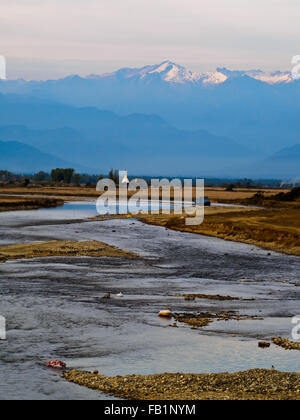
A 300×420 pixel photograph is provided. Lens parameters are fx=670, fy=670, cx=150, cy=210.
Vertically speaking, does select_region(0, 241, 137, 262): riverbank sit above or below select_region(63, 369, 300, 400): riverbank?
above

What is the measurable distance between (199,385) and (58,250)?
99.5ft

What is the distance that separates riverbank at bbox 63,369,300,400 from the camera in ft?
51.8

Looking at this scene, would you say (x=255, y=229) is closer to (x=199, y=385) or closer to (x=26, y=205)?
(x=199, y=385)

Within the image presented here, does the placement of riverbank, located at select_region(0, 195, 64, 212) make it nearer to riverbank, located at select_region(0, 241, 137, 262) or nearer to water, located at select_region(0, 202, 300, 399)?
riverbank, located at select_region(0, 241, 137, 262)

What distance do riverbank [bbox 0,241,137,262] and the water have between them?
1617 millimetres

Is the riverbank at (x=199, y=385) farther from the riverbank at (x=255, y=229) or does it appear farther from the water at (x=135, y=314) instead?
the riverbank at (x=255, y=229)

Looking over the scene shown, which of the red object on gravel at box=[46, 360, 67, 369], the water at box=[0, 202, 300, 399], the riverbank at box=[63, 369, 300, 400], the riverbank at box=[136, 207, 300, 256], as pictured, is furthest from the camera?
the riverbank at box=[136, 207, 300, 256]

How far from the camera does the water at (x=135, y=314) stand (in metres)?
18.8

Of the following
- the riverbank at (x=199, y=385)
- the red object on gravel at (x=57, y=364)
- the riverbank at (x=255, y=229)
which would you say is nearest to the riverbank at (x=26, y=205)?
the riverbank at (x=255, y=229)

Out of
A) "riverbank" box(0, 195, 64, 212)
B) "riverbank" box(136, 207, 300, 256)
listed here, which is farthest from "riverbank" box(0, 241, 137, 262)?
"riverbank" box(0, 195, 64, 212)

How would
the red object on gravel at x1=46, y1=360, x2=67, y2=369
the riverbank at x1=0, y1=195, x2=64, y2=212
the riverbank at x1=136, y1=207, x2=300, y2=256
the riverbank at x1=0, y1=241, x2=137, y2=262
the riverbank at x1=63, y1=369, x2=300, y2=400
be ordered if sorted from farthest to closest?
the riverbank at x1=0, y1=195, x2=64, y2=212 < the riverbank at x1=136, y1=207, x2=300, y2=256 < the riverbank at x1=0, y1=241, x2=137, y2=262 < the red object on gravel at x1=46, y1=360, x2=67, y2=369 < the riverbank at x1=63, y1=369, x2=300, y2=400

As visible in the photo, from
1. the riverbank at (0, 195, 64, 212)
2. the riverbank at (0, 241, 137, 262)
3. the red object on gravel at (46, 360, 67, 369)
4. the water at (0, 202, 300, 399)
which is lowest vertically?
the water at (0, 202, 300, 399)

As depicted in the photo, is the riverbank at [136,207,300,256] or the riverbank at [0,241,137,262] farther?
the riverbank at [136,207,300,256]
